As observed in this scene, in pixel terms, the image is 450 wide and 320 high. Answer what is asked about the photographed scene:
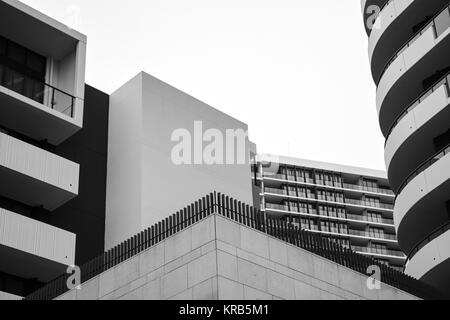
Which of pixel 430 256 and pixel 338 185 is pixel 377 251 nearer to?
pixel 338 185

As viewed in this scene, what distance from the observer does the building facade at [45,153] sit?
3428 centimetres

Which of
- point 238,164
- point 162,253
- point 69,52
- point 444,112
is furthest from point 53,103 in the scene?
point 444,112

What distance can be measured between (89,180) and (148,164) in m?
3.09

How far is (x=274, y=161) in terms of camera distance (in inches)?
4158

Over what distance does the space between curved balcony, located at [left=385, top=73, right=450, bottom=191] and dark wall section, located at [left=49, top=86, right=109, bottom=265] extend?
15690mm

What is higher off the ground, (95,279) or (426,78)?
(426,78)

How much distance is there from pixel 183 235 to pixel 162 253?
3.16 feet

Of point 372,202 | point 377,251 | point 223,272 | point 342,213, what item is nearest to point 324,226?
point 342,213

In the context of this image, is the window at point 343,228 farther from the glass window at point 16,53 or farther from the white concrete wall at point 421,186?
the glass window at point 16,53

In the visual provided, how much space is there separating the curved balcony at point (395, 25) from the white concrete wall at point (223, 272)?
2139cm

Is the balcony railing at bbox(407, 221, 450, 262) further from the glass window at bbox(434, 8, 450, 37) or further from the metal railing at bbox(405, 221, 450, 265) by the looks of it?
the glass window at bbox(434, 8, 450, 37)

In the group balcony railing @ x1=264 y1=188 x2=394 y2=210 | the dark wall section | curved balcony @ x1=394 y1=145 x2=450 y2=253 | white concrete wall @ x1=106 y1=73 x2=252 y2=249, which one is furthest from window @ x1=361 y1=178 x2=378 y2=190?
the dark wall section

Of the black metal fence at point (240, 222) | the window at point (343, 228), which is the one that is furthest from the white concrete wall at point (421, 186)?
the window at point (343, 228)
